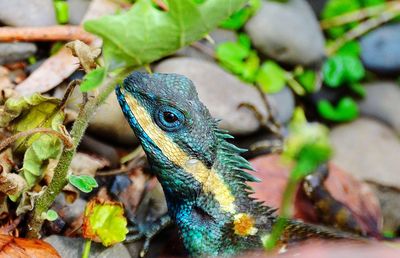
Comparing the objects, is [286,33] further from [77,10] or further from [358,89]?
[77,10]

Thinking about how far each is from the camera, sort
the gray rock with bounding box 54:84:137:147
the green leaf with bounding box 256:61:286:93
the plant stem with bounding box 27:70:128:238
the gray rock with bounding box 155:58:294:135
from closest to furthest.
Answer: the plant stem with bounding box 27:70:128:238
the gray rock with bounding box 54:84:137:147
the gray rock with bounding box 155:58:294:135
the green leaf with bounding box 256:61:286:93

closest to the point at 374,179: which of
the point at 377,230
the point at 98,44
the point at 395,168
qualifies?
the point at 395,168

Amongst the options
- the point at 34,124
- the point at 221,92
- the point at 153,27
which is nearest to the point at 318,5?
Result: the point at 221,92

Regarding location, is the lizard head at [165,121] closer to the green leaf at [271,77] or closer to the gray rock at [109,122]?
the gray rock at [109,122]

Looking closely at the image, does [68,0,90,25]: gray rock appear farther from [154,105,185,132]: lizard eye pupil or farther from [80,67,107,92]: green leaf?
[80,67,107,92]: green leaf

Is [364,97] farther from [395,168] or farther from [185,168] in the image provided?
[185,168]

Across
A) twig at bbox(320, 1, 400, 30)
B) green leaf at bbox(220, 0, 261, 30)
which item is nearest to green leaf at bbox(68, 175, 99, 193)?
green leaf at bbox(220, 0, 261, 30)

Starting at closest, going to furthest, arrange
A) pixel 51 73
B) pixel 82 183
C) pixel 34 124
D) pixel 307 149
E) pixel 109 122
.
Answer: pixel 307 149 → pixel 82 183 → pixel 34 124 → pixel 109 122 → pixel 51 73
